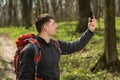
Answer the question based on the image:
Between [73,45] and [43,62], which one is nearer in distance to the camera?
[43,62]

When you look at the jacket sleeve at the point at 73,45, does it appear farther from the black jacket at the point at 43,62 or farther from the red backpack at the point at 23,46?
the red backpack at the point at 23,46

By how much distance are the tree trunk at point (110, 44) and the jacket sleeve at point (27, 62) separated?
6231 mm

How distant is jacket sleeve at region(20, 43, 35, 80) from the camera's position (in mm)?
4613

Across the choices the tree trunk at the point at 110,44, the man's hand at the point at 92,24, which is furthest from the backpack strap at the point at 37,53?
the tree trunk at the point at 110,44

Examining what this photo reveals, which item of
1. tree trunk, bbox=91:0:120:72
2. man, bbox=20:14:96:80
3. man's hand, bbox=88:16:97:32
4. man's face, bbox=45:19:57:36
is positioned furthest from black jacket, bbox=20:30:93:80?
tree trunk, bbox=91:0:120:72

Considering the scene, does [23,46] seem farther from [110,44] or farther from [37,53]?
[110,44]

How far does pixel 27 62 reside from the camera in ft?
15.1

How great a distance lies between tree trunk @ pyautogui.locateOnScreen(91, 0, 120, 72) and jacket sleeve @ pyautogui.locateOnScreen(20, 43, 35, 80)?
6.23 m

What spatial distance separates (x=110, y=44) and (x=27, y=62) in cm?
651

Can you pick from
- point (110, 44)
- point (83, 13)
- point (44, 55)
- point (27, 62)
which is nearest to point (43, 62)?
point (44, 55)

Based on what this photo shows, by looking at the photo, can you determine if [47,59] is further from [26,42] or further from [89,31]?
[89,31]

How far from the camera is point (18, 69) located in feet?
15.6

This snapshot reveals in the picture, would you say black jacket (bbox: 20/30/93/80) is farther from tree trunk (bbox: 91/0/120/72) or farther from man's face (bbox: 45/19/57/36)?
tree trunk (bbox: 91/0/120/72)

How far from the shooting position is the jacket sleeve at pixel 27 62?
4.61m
